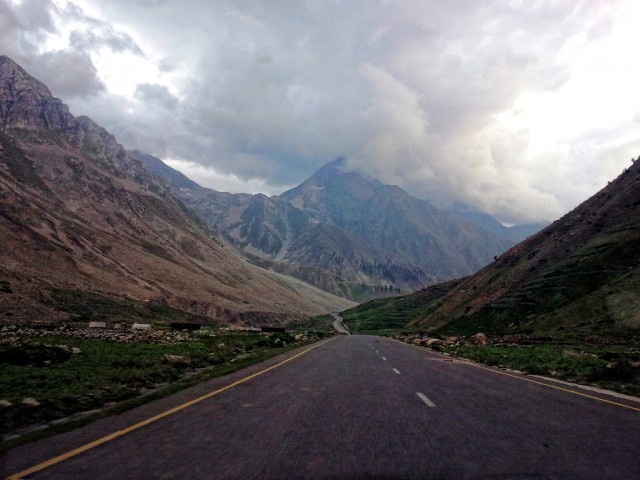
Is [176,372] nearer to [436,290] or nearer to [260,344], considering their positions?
[260,344]

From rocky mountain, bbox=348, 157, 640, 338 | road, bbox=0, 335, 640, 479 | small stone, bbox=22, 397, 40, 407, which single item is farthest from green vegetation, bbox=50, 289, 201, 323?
road, bbox=0, 335, 640, 479

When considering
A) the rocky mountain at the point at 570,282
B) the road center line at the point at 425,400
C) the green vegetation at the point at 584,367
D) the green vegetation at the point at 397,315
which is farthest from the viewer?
the green vegetation at the point at 397,315

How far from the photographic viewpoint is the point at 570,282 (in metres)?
59.1

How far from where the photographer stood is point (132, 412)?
10.6m

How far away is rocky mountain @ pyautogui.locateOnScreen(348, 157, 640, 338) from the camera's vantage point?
47.9 meters

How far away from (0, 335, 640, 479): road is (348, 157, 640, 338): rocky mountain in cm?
3619

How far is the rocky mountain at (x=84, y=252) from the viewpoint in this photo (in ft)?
240

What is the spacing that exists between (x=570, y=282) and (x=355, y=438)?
59468 mm

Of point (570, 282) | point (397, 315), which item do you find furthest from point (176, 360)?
point (397, 315)

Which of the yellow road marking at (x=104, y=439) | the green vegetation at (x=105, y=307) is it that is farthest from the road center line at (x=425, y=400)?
the green vegetation at (x=105, y=307)

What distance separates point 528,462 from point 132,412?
323 inches

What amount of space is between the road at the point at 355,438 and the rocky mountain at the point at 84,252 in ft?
161

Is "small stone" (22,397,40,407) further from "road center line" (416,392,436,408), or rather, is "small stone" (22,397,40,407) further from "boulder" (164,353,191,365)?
"boulder" (164,353,191,365)

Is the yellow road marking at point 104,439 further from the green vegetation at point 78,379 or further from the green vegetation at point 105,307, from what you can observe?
the green vegetation at point 105,307
